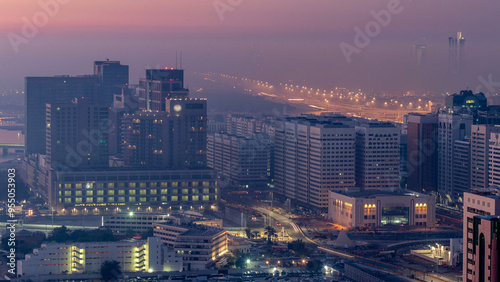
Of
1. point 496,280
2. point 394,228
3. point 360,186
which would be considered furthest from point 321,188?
point 496,280

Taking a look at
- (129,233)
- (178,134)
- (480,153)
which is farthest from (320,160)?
(129,233)

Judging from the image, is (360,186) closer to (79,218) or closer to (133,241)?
(79,218)

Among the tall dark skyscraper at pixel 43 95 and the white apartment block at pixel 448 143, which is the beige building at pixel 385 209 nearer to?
the white apartment block at pixel 448 143

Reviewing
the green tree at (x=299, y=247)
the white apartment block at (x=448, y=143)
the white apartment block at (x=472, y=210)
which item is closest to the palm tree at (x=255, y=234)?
the green tree at (x=299, y=247)

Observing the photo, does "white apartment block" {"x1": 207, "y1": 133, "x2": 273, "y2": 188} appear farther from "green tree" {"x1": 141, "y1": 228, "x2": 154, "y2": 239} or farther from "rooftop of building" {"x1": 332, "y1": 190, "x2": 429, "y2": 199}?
"green tree" {"x1": 141, "y1": 228, "x2": 154, "y2": 239}

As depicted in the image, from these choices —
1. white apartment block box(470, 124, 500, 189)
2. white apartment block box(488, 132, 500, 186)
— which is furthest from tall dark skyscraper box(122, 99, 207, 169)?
white apartment block box(488, 132, 500, 186)

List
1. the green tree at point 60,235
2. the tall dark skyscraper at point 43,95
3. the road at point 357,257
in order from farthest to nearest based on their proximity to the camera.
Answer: the tall dark skyscraper at point 43,95 → the green tree at point 60,235 → the road at point 357,257
